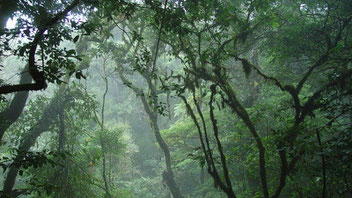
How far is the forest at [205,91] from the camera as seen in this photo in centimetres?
316

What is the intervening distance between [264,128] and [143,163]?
15.3 metres

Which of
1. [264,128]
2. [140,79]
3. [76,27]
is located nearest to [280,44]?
[264,128]

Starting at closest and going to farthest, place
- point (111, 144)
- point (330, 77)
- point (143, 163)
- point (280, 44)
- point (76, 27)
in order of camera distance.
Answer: point (76, 27), point (330, 77), point (280, 44), point (111, 144), point (143, 163)

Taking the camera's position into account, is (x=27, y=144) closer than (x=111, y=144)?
Yes

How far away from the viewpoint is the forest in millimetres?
3164

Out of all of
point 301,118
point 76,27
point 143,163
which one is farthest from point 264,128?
point 143,163

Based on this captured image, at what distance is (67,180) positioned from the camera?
6.97 meters

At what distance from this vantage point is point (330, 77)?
367 cm

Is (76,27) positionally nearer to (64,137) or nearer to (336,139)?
(336,139)

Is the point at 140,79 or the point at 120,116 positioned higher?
the point at 140,79

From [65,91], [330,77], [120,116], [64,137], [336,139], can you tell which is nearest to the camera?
[336,139]

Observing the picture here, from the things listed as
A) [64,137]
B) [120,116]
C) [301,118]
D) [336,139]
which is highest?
[120,116]

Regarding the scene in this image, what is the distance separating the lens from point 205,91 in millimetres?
4039

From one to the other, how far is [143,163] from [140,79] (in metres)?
7.64
